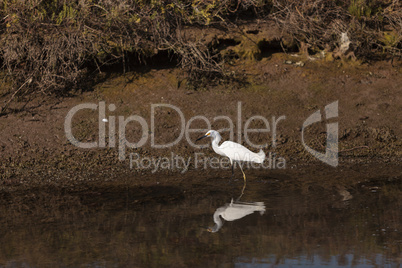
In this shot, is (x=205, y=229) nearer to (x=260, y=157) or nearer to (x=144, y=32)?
(x=260, y=157)

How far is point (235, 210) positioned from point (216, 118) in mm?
2780

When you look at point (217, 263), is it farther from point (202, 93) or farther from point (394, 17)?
point (394, 17)

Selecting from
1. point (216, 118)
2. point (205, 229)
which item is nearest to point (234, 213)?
point (205, 229)

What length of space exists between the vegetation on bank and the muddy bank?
29cm

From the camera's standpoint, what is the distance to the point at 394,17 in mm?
9148

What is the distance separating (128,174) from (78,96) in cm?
204

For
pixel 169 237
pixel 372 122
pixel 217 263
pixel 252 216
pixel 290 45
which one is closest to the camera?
pixel 217 263

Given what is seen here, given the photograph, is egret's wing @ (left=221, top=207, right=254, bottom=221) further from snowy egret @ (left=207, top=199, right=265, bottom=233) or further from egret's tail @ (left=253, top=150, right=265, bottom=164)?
egret's tail @ (left=253, top=150, right=265, bottom=164)

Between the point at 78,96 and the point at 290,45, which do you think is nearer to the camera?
→ the point at 78,96

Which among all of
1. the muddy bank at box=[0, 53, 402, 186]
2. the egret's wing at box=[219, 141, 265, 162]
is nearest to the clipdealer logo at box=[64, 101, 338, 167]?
the muddy bank at box=[0, 53, 402, 186]

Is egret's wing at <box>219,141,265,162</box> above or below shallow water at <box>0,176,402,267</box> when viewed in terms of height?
above

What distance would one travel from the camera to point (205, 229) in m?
4.91

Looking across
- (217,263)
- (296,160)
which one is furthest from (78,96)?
(217,263)

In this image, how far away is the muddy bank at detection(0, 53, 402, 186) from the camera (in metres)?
7.25
